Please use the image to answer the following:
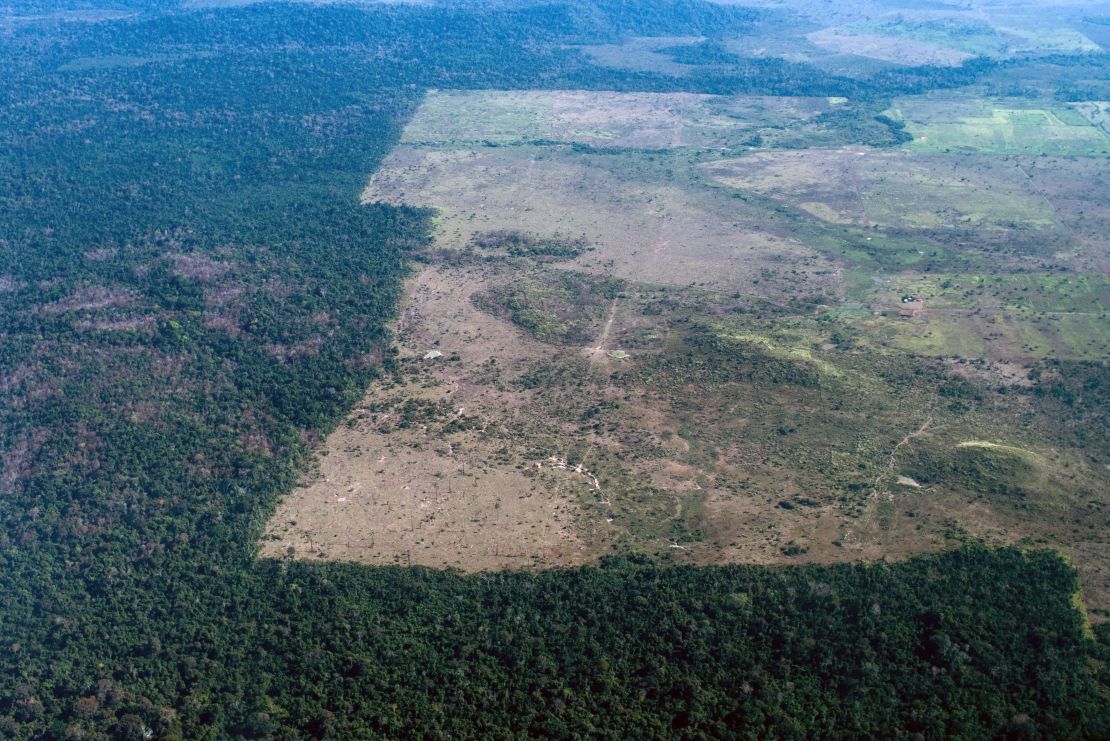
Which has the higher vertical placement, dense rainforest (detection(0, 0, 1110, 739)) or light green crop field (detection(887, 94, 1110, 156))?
dense rainforest (detection(0, 0, 1110, 739))

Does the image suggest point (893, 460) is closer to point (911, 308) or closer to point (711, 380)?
point (711, 380)

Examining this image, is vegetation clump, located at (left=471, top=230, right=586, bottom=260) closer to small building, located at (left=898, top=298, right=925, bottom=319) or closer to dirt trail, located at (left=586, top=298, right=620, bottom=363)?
dirt trail, located at (left=586, top=298, right=620, bottom=363)

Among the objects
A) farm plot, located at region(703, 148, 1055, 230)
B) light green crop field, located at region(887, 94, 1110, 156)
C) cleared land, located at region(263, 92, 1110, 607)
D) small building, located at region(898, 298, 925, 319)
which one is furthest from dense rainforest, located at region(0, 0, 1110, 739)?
light green crop field, located at region(887, 94, 1110, 156)

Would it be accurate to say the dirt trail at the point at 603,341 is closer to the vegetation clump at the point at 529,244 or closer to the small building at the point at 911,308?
the vegetation clump at the point at 529,244

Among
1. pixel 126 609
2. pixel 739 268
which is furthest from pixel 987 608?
pixel 739 268

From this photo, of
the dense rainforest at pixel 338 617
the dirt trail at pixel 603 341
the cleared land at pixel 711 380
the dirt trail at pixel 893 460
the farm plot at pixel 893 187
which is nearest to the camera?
the dense rainforest at pixel 338 617

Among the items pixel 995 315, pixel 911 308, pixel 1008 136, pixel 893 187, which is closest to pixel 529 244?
pixel 911 308

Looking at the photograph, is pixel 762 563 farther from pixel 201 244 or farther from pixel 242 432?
Answer: pixel 201 244

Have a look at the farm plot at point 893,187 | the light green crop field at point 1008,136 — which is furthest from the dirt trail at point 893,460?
the light green crop field at point 1008,136

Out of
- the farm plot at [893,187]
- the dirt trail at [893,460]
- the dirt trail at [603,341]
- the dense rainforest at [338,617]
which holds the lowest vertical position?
the farm plot at [893,187]
